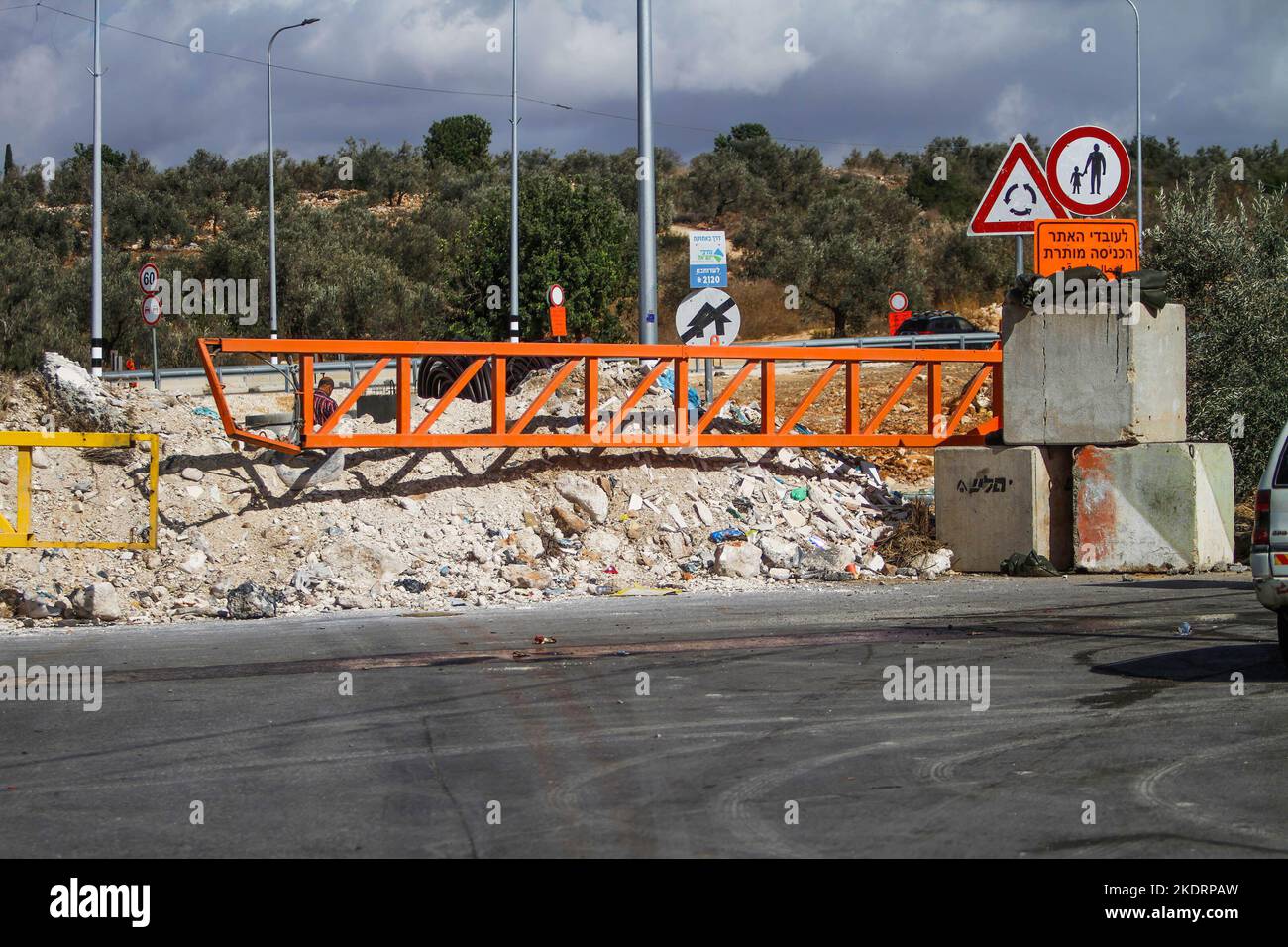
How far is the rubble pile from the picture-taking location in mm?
13820

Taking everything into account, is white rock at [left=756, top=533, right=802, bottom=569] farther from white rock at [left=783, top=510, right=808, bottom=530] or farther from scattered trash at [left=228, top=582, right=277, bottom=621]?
scattered trash at [left=228, top=582, right=277, bottom=621]

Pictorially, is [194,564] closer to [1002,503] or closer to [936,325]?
[1002,503]

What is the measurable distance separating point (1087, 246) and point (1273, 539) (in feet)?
22.7

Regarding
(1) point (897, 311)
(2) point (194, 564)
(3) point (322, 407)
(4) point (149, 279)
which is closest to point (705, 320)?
(3) point (322, 407)

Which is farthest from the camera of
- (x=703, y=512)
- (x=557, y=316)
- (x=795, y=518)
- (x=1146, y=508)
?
(x=557, y=316)

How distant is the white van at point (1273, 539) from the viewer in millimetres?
8695

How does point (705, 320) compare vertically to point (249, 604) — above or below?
above

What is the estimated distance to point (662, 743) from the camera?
7195 mm

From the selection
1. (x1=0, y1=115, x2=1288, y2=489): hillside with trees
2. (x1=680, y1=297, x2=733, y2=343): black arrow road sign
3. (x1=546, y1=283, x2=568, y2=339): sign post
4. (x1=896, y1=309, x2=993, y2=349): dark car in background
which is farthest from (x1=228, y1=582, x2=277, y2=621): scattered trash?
(x1=896, y1=309, x2=993, y2=349): dark car in background

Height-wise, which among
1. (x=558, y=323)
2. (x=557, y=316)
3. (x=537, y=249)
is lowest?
(x=558, y=323)

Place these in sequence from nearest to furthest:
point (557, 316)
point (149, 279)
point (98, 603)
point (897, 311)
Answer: point (98, 603), point (149, 279), point (557, 316), point (897, 311)

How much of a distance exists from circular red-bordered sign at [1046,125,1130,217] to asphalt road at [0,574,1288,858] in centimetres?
439

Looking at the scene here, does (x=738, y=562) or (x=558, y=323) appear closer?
(x=738, y=562)

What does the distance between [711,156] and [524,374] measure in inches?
3071
